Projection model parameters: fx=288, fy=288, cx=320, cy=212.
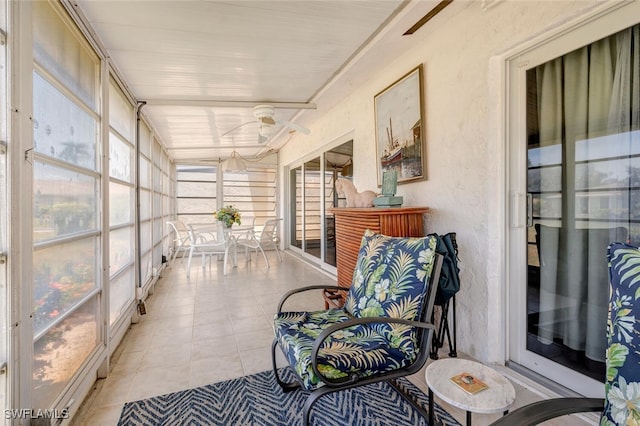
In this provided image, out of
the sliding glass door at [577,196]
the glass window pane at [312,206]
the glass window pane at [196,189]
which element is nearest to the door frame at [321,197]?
the glass window pane at [312,206]

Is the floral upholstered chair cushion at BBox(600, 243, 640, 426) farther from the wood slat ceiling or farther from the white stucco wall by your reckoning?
the wood slat ceiling

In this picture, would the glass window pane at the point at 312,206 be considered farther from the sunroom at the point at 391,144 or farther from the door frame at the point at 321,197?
the sunroom at the point at 391,144

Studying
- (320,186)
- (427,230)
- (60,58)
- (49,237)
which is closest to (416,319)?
(427,230)

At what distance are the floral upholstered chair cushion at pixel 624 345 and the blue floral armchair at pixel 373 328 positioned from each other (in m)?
0.64

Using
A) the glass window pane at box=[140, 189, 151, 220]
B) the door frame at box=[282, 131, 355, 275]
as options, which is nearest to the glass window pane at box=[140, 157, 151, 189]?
the glass window pane at box=[140, 189, 151, 220]

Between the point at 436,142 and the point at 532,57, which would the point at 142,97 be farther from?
the point at 532,57

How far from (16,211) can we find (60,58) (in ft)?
3.03

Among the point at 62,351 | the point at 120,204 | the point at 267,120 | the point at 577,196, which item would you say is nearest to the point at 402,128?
the point at 577,196

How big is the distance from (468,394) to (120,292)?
105 inches

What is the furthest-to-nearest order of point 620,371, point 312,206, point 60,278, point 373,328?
point 312,206 → point 373,328 → point 60,278 → point 620,371

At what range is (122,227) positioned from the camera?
8.34ft

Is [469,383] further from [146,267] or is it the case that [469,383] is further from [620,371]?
[146,267]

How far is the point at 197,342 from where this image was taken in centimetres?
236

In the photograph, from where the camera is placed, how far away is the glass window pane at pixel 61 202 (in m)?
1.28
